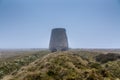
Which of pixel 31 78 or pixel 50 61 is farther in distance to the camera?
pixel 50 61

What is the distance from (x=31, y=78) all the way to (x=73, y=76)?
14.1 ft

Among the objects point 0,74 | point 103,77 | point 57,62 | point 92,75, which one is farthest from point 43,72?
point 0,74

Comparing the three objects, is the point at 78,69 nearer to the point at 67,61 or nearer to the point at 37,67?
the point at 67,61

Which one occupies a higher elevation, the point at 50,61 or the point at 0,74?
the point at 50,61

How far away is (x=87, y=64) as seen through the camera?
25.4 meters

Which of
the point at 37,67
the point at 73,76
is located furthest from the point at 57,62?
the point at 73,76

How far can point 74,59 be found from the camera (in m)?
26.0

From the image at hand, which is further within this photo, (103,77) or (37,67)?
(37,67)

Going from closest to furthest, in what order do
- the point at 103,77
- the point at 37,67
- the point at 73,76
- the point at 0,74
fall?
the point at 73,76
the point at 103,77
the point at 37,67
the point at 0,74

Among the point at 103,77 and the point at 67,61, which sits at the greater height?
the point at 67,61

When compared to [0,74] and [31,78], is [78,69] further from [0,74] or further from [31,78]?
[0,74]

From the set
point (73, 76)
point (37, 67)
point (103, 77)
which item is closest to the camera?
point (73, 76)

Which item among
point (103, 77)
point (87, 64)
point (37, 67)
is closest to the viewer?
point (103, 77)

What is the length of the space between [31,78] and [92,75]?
247 inches
